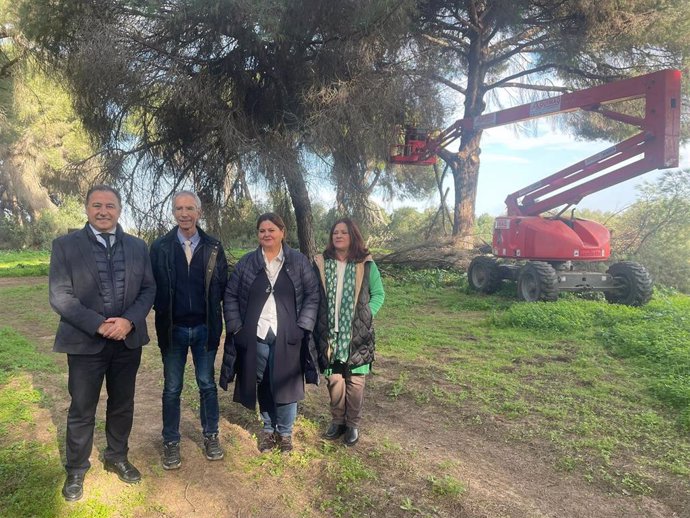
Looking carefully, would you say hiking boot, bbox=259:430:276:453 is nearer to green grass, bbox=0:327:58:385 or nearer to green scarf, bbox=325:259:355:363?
green scarf, bbox=325:259:355:363

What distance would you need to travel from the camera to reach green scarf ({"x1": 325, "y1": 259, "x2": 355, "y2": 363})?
11.6ft

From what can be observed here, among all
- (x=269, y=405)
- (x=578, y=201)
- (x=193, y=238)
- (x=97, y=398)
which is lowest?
(x=269, y=405)

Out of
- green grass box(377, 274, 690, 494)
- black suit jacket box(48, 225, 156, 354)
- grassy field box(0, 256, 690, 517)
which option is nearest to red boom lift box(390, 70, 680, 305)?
green grass box(377, 274, 690, 494)

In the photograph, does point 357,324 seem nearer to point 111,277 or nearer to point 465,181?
point 111,277

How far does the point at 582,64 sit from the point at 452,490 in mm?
14492

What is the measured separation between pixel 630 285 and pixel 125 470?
8.73 meters

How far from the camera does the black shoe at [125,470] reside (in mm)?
3068

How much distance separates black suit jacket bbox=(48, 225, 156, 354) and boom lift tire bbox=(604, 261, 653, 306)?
28.3 ft

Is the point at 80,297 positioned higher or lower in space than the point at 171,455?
higher

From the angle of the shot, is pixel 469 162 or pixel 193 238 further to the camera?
pixel 469 162

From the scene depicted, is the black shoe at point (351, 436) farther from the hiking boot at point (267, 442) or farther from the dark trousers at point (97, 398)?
the dark trousers at point (97, 398)

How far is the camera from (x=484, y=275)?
35.1 ft

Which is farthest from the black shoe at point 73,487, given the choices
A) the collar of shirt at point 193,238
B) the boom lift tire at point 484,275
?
Result: the boom lift tire at point 484,275

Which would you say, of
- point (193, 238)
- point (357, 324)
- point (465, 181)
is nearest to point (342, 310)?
point (357, 324)
